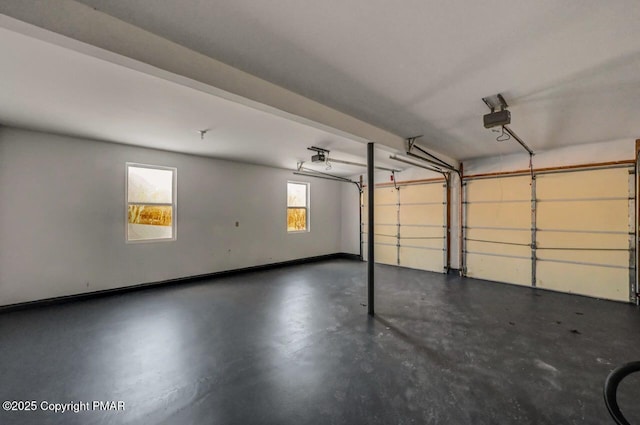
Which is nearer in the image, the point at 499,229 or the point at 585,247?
the point at 585,247

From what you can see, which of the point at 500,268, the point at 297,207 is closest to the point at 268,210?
the point at 297,207

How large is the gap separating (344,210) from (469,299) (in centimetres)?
450

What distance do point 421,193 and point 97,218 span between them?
6.50 meters

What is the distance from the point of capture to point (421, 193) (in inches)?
248

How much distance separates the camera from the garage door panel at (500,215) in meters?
4.84

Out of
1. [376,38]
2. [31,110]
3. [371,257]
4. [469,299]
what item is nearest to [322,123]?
[376,38]

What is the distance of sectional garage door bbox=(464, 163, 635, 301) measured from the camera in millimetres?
3998

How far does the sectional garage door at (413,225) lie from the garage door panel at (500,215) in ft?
1.93

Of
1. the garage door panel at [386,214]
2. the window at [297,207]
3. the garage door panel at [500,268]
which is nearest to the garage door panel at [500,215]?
the garage door panel at [500,268]

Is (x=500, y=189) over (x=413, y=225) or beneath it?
over

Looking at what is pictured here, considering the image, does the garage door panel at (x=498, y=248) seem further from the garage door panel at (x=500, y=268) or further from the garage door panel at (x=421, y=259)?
the garage door panel at (x=421, y=259)

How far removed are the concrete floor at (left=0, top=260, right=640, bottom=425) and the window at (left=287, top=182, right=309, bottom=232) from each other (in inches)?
119

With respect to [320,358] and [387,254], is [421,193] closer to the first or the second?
[387,254]

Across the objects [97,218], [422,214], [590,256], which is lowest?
[590,256]
